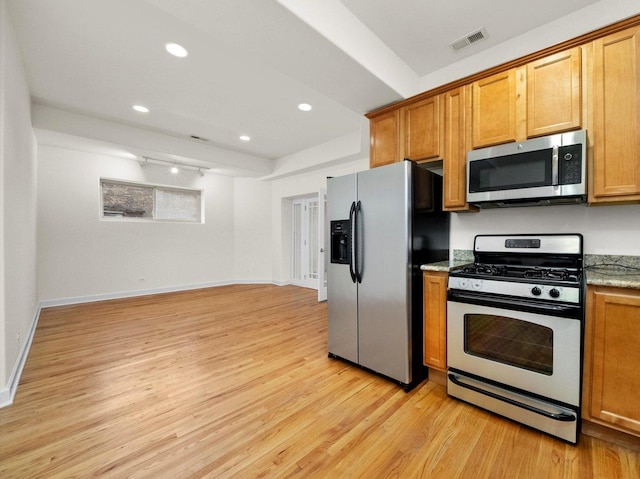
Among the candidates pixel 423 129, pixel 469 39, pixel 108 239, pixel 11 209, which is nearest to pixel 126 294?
pixel 108 239

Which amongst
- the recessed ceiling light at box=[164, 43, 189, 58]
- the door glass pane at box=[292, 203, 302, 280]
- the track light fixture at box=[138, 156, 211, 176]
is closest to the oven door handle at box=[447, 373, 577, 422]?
the recessed ceiling light at box=[164, 43, 189, 58]

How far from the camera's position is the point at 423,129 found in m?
2.53

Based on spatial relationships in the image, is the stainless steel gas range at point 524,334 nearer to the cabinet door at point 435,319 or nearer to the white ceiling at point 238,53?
the cabinet door at point 435,319

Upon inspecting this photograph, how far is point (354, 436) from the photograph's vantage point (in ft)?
5.38

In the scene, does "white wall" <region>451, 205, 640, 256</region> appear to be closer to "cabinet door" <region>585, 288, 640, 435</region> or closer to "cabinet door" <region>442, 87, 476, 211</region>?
"cabinet door" <region>442, 87, 476, 211</region>

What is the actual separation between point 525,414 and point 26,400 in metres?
3.42

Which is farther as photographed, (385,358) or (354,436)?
(385,358)

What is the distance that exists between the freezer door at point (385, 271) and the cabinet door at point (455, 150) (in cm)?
49

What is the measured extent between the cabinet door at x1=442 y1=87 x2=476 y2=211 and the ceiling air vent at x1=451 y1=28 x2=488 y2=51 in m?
0.44

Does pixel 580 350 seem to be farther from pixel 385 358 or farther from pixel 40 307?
pixel 40 307

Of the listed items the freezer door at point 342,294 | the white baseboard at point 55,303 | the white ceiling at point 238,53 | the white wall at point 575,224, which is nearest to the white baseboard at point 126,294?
the white baseboard at point 55,303

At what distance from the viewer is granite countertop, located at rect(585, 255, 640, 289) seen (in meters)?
1.47

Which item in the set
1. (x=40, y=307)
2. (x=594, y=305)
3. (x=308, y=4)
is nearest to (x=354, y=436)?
(x=594, y=305)

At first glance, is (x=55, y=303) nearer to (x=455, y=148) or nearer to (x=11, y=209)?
(x=11, y=209)
